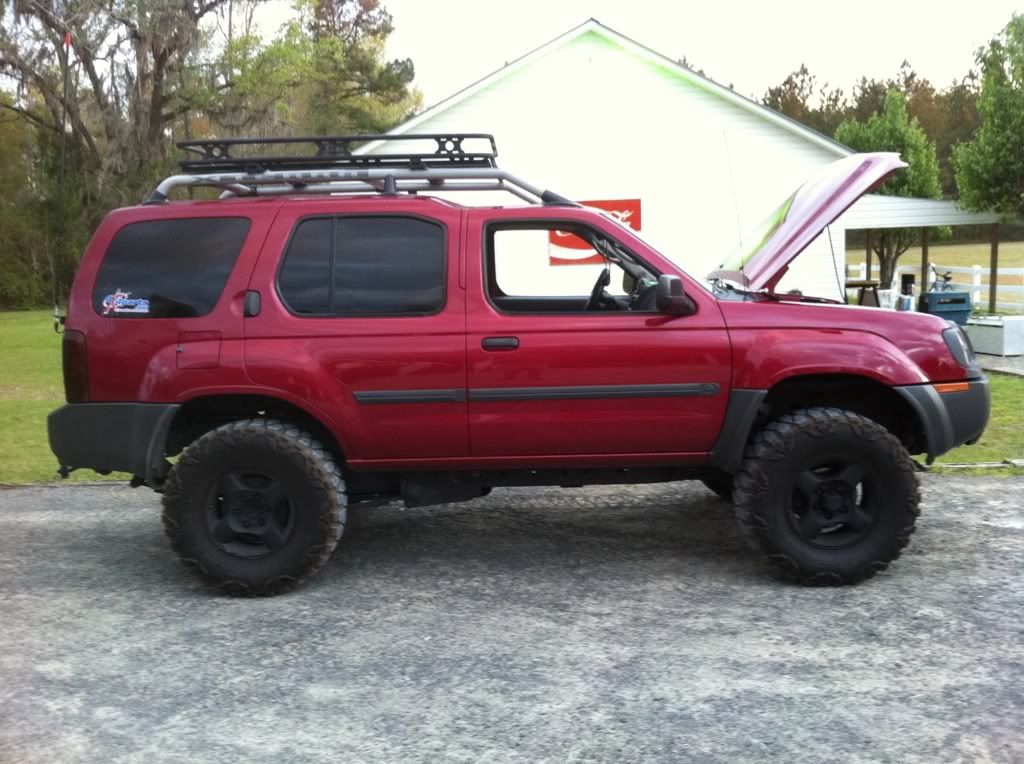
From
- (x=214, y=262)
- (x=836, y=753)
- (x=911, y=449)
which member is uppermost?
(x=214, y=262)

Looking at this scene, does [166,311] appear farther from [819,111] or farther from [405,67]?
[819,111]

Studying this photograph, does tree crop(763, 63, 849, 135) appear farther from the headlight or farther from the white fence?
the headlight

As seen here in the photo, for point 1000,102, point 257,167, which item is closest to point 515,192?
point 257,167

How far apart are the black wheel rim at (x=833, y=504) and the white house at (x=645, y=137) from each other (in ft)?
44.8

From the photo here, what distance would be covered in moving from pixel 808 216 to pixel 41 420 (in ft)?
26.8

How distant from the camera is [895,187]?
114ft

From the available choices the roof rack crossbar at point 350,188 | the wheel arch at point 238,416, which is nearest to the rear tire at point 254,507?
the wheel arch at point 238,416

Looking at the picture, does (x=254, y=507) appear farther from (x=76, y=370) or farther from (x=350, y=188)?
(x=350, y=188)

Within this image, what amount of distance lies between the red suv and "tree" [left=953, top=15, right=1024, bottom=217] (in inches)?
829

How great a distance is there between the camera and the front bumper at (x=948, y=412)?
5.05 meters

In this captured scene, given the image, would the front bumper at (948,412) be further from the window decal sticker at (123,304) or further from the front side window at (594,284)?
the window decal sticker at (123,304)

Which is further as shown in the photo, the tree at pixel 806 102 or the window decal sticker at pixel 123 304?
the tree at pixel 806 102

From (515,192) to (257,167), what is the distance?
1404 millimetres

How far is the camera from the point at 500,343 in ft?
16.6
